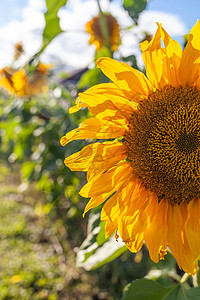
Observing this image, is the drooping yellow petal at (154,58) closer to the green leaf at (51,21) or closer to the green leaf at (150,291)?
the green leaf at (51,21)

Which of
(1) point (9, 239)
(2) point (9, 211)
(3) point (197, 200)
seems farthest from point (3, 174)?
(3) point (197, 200)

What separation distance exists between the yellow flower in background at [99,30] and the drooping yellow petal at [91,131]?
973mm

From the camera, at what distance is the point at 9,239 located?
3.91 meters

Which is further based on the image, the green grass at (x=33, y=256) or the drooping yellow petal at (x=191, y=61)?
the green grass at (x=33, y=256)

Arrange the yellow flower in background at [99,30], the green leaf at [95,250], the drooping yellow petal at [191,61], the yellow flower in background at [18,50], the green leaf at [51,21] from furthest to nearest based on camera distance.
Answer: the yellow flower in background at [18,50] < the yellow flower in background at [99,30] < the green leaf at [51,21] < the green leaf at [95,250] < the drooping yellow petal at [191,61]

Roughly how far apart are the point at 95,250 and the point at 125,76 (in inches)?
24.0

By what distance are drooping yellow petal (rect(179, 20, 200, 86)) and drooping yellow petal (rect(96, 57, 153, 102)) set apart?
0.09 m

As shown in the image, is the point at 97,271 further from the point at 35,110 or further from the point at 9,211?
the point at 9,211

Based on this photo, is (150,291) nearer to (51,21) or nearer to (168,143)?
(168,143)

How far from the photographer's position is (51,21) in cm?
125

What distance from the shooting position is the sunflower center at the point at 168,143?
0.88m

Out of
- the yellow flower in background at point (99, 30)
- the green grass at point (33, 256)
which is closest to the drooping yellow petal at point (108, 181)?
the yellow flower in background at point (99, 30)

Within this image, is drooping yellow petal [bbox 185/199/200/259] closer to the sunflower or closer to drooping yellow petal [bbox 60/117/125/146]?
the sunflower

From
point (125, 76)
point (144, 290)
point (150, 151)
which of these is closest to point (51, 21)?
point (125, 76)
